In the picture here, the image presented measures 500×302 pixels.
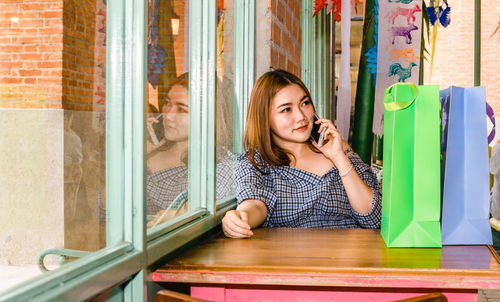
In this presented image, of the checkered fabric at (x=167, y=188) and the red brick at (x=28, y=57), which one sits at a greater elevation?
the red brick at (x=28, y=57)

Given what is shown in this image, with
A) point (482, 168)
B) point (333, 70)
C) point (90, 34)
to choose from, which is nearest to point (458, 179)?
point (482, 168)

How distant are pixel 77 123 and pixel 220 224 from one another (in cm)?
88

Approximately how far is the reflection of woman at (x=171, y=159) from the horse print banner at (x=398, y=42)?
1.59 metres

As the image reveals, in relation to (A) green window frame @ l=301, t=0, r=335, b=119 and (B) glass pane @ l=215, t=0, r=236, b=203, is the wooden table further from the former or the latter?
(A) green window frame @ l=301, t=0, r=335, b=119

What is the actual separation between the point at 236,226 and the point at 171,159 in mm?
265

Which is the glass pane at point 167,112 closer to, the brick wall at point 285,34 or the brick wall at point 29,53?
the brick wall at point 29,53

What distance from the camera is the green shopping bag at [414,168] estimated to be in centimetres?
134

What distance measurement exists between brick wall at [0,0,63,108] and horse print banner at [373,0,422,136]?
229 cm

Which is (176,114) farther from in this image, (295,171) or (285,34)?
(285,34)

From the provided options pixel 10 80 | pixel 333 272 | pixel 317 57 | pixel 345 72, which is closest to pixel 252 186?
pixel 333 272

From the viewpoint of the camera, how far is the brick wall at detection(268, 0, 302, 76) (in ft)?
7.64

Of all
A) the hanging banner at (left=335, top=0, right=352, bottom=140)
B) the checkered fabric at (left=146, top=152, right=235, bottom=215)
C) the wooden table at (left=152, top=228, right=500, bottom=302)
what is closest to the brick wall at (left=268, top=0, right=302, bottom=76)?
the hanging banner at (left=335, top=0, right=352, bottom=140)

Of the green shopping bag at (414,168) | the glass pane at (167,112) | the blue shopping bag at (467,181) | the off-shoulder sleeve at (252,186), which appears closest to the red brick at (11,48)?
the glass pane at (167,112)

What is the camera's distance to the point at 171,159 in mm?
1377
